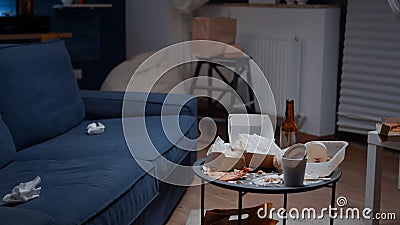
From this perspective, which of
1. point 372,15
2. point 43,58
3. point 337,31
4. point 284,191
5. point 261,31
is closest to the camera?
point 284,191

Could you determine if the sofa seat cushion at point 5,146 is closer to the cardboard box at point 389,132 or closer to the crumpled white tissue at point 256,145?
the crumpled white tissue at point 256,145

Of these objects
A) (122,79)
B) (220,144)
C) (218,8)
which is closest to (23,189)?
(220,144)

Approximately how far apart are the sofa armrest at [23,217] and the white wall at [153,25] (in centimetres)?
390

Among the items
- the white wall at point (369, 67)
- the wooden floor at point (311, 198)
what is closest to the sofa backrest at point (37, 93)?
the wooden floor at point (311, 198)

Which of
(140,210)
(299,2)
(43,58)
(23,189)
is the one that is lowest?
(140,210)

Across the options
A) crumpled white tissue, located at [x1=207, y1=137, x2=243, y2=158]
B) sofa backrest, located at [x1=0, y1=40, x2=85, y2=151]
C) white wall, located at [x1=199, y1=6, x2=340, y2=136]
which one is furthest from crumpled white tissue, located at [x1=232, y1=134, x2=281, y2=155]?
white wall, located at [x1=199, y1=6, x2=340, y2=136]

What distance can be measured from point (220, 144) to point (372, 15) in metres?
2.46

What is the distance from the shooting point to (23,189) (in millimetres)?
2045

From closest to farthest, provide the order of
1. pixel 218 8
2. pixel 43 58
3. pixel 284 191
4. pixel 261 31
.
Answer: pixel 284 191 < pixel 43 58 < pixel 261 31 < pixel 218 8

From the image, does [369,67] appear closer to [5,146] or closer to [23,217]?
[5,146]

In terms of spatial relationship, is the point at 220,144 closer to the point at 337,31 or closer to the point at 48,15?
the point at 337,31

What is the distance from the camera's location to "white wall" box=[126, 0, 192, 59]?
554cm

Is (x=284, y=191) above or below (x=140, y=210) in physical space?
above

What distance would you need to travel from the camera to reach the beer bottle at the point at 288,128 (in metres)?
2.29
